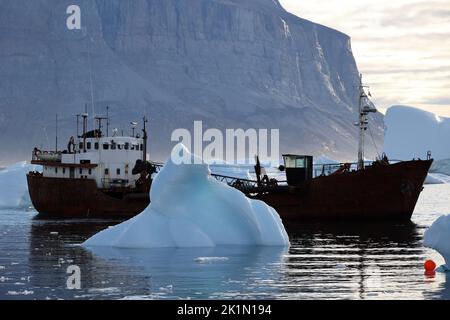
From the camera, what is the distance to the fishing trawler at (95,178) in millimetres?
59750

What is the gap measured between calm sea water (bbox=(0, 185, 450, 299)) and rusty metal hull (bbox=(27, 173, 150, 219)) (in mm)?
13640

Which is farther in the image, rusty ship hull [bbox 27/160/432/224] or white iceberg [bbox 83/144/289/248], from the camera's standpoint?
rusty ship hull [bbox 27/160/432/224]

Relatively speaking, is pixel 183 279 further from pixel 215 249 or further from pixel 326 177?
pixel 326 177

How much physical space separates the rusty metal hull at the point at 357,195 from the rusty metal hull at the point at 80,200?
297 inches

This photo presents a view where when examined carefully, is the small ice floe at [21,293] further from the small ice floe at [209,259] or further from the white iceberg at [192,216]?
the white iceberg at [192,216]

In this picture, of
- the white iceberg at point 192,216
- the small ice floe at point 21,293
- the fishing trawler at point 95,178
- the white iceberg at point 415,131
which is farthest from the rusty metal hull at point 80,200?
the white iceberg at point 415,131

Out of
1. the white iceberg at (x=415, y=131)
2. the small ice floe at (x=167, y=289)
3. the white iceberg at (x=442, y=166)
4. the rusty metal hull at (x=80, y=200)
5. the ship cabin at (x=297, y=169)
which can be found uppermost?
the white iceberg at (x=415, y=131)

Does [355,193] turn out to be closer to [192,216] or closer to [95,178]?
[95,178]

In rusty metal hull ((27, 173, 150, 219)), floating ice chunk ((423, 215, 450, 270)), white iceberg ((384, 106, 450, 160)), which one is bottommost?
floating ice chunk ((423, 215, 450, 270))

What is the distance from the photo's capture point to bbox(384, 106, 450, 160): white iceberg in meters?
130

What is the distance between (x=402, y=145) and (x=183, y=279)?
107912 millimetres

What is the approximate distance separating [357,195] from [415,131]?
77.3 meters

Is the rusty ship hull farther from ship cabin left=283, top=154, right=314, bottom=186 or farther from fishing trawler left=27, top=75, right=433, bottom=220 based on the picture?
ship cabin left=283, top=154, right=314, bottom=186

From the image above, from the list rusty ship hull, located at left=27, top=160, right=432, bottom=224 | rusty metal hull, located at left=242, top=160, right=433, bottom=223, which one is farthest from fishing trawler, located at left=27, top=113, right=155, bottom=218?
rusty metal hull, located at left=242, top=160, right=433, bottom=223
